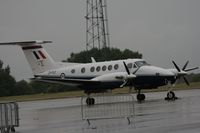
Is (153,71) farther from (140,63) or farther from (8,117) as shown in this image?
(8,117)

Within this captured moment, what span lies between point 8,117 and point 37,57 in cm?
2242

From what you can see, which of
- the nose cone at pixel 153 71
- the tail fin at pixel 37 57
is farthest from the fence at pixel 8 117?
the tail fin at pixel 37 57

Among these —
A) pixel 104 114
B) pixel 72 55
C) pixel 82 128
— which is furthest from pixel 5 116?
pixel 72 55

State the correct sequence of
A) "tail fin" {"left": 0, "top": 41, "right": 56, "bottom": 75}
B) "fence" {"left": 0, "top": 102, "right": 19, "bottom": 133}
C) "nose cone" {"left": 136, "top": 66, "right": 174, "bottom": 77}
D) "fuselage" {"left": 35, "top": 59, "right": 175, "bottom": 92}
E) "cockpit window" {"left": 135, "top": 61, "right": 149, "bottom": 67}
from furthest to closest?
"tail fin" {"left": 0, "top": 41, "right": 56, "bottom": 75}
"cockpit window" {"left": 135, "top": 61, "right": 149, "bottom": 67}
"fuselage" {"left": 35, "top": 59, "right": 175, "bottom": 92}
"nose cone" {"left": 136, "top": 66, "right": 174, "bottom": 77}
"fence" {"left": 0, "top": 102, "right": 19, "bottom": 133}

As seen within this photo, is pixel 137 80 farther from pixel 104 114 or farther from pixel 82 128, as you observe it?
pixel 82 128

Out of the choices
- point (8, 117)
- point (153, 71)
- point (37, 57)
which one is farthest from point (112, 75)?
point (8, 117)

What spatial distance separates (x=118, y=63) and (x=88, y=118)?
15.4 meters

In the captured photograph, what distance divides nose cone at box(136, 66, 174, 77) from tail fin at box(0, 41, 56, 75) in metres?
8.34

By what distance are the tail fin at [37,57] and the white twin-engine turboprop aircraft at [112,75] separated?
2.28 feet

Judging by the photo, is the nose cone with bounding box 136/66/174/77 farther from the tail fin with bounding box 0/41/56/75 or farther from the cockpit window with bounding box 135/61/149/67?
the tail fin with bounding box 0/41/56/75

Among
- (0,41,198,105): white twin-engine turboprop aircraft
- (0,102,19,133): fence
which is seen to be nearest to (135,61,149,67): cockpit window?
(0,41,198,105): white twin-engine turboprop aircraft

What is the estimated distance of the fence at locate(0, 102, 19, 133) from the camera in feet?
57.1

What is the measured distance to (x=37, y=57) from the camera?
3991 cm

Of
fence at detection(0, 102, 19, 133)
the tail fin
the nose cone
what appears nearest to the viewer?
fence at detection(0, 102, 19, 133)
